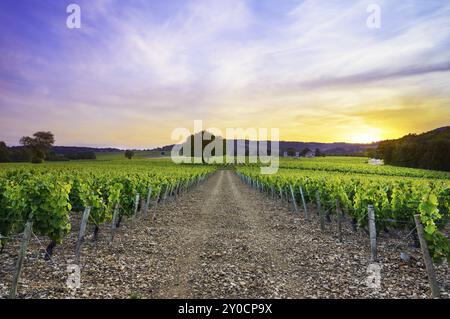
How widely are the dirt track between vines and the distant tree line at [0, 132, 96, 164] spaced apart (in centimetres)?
8375

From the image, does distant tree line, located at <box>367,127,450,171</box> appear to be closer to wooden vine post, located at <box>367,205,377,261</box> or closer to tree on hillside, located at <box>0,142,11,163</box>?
wooden vine post, located at <box>367,205,377,261</box>

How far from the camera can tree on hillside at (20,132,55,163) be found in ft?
295

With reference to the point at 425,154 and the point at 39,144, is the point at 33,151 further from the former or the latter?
the point at 425,154

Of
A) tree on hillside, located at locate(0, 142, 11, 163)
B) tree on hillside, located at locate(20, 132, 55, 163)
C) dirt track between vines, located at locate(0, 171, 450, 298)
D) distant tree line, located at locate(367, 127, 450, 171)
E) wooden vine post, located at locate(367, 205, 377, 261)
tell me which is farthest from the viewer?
tree on hillside, located at locate(20, 132, 55, 163)

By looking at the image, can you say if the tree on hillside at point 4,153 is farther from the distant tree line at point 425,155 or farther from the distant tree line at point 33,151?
the distant tree line at point 425,155

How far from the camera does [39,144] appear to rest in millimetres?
91500

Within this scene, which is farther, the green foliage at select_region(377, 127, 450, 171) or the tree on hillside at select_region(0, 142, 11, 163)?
the tree on hillside at select_region(0, 142, 11, 163)

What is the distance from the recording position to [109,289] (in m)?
7.64

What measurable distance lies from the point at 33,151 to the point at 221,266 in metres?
96.1

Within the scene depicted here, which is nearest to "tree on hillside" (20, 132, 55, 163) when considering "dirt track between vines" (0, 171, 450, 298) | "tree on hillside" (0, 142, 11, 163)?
"tree on hillside" (0, 142, 11, 163)

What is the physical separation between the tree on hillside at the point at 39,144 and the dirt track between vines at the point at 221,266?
87.8 meters

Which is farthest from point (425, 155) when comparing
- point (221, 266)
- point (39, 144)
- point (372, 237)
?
point (39, 144)
